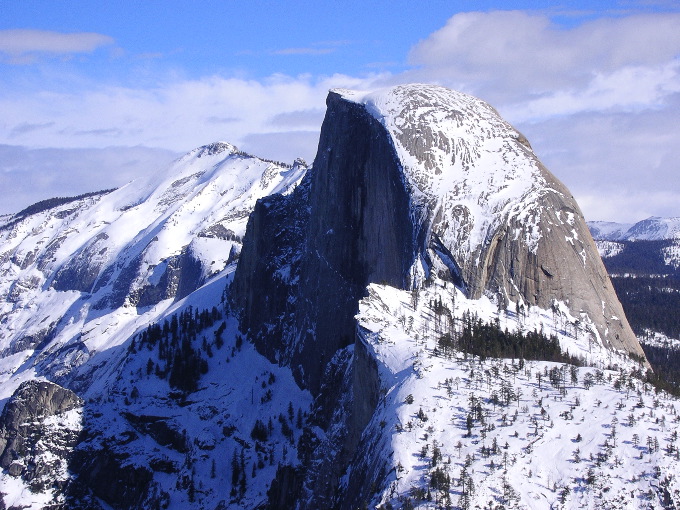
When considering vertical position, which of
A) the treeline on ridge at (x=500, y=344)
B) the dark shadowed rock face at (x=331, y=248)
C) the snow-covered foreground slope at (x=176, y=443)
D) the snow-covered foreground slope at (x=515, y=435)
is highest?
the dark shadowed rock face at (x=331, y=248)

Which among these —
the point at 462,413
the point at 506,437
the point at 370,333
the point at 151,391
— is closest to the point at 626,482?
the point at 506,437

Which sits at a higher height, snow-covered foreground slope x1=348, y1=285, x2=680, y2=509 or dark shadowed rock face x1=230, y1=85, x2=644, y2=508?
dark shadowed rock face x1=230, y1=85, x2=644, y2=508

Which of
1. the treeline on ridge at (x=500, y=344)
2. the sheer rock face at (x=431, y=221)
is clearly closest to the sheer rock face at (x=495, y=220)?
the sheer rock face at (x=431, y=221)

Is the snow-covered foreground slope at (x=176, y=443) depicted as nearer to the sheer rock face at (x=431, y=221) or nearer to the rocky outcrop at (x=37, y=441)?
the rocky outcrop at (x=37, y=441)

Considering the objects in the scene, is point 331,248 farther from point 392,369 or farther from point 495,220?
point 392,369

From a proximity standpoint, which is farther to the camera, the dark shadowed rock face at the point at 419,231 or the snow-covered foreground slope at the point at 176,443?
the snow-covered foreground slope at the point at 176,443

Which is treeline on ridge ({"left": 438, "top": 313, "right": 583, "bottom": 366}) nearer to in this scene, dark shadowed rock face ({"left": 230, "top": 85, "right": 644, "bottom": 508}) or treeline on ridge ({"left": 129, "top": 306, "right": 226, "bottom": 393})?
dark shadowed rock face ({"left": 230, "top": 85, "right": 644, "bottom": 508})

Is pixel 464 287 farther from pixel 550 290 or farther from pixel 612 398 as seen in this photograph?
pixel 612 398

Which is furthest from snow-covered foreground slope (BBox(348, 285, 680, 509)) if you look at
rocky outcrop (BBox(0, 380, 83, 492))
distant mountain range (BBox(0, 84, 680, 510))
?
rocky outcrop (BBox(0, 380, 83, 492))

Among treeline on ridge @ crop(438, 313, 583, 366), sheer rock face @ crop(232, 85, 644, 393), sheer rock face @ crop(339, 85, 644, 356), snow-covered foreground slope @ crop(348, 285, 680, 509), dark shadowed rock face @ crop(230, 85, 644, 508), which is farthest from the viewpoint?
sheer rock face @ crop(232, 85, 644, 393)
